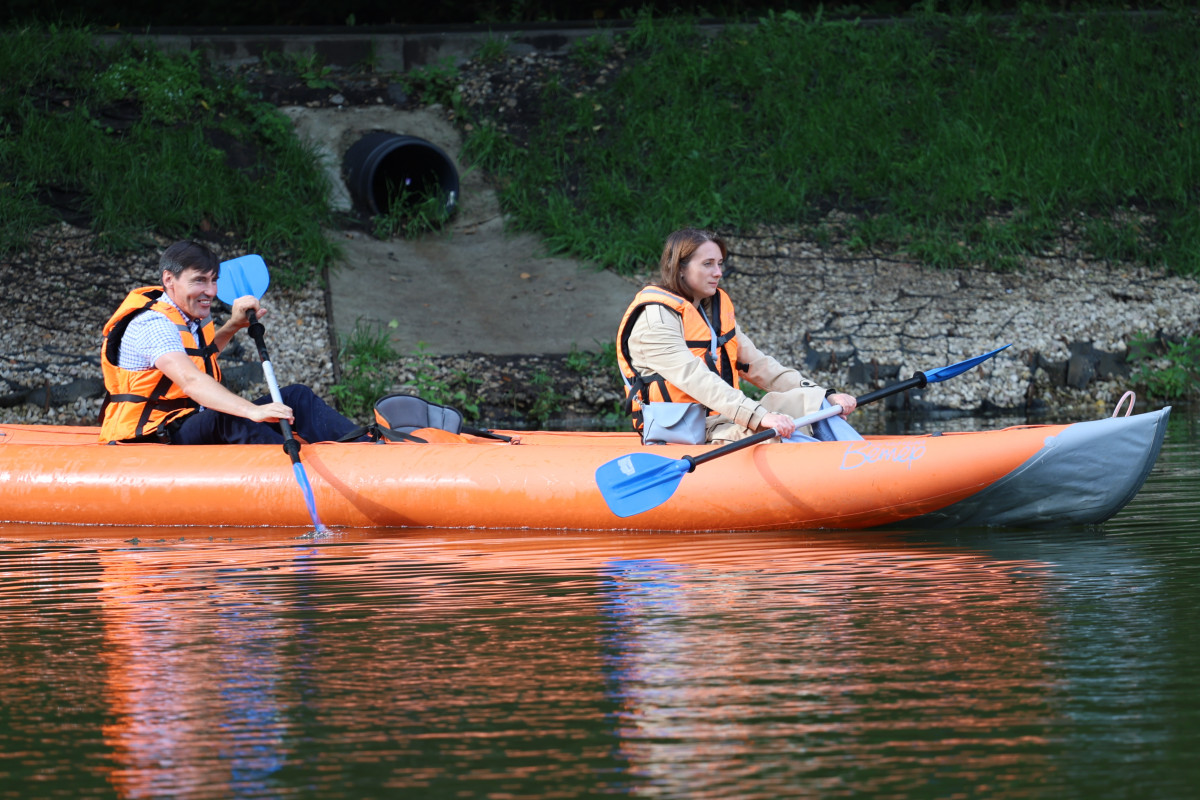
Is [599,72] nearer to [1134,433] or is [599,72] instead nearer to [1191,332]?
[1191,332]

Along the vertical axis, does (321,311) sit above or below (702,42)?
below

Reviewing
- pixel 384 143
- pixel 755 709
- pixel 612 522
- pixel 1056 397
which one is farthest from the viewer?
pixel 384 143

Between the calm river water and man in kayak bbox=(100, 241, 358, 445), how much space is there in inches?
35.1

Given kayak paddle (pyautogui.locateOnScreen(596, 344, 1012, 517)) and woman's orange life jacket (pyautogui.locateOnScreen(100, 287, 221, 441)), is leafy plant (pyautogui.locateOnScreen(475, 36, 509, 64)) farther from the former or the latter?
kayak paddle (pyautogui.locateOnScreen(596, 344, 1012, 517))

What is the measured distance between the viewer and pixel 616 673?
280 centimetres

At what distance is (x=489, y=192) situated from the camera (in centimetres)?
1180

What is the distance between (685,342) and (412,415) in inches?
49.2

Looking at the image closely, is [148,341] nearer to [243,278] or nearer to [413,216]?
[243,278]

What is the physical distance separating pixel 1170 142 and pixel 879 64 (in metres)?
2.56

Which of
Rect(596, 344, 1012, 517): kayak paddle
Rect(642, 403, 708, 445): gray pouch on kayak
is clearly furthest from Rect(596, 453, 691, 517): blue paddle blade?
Rect(642, 403, 708, 445): gray pouch on kayak

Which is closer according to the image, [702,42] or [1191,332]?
[1191,332]

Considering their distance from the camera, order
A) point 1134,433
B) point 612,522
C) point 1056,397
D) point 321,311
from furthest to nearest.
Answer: point 321,311
point 1056,397
point 612,522
point 1134,433

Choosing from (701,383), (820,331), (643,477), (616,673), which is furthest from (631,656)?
(820,331)

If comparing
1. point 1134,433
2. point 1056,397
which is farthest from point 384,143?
point 1134,433
